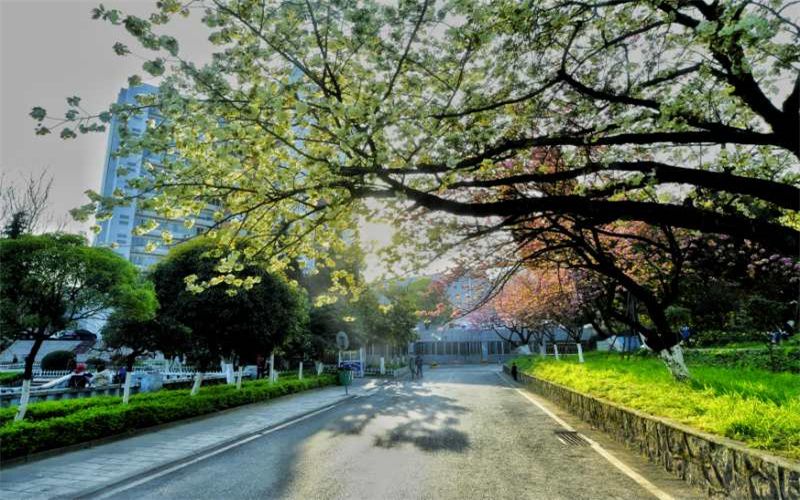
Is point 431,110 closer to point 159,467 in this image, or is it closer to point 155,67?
point 155,67

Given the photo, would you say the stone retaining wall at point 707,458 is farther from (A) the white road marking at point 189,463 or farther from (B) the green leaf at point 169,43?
(A) the white road marking at point 189,463

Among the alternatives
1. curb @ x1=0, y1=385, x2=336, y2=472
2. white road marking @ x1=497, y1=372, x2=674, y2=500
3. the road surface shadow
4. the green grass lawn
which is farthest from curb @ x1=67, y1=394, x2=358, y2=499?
the green grass lawn

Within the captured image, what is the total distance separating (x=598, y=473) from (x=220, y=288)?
1321cm

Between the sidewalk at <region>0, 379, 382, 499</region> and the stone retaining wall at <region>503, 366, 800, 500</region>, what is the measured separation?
8478 mm

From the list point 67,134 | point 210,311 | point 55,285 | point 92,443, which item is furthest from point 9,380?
point 67,134

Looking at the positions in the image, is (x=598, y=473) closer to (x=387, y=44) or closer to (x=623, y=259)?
(x=387, y=44)

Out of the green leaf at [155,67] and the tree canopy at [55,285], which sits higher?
the green leaf at [155,67]

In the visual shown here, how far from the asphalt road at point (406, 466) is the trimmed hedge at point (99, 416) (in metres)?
3.16

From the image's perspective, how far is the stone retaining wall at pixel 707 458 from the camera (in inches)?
180

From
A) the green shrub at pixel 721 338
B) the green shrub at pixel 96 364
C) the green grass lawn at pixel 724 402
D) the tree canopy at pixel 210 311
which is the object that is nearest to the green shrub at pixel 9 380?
the green shrub at pixel 96 364

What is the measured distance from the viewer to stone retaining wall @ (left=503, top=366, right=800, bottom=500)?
4.57 meters

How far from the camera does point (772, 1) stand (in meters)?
6.51

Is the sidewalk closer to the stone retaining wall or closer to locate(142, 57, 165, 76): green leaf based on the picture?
locate(142, 57, 165, 76): green leaf

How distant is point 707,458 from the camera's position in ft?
18.9
